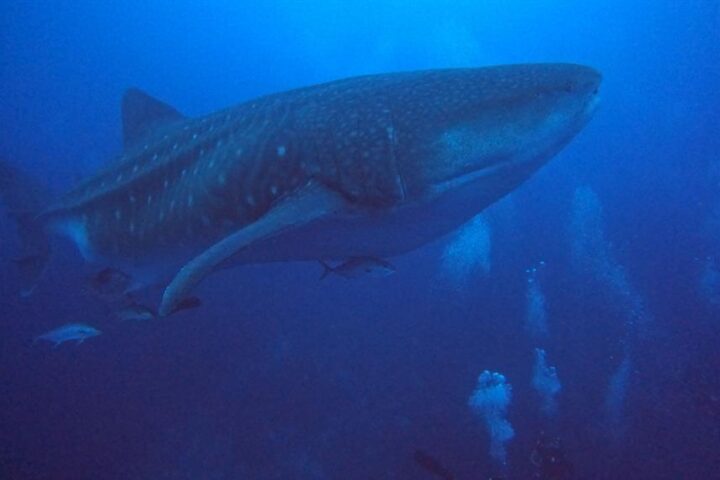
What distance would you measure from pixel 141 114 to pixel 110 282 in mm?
1954

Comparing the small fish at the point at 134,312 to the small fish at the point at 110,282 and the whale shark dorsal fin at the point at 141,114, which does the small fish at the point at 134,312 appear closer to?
the small fish at the point at 110,282

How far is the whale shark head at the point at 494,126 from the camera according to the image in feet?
9.55

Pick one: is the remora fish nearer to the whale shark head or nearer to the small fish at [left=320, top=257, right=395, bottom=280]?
the whale shark head

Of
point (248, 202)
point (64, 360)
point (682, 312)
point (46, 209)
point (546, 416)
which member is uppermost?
point (248, 202)

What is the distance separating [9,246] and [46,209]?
17433 mm

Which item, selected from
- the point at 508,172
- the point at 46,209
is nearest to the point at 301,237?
the point at 508,172

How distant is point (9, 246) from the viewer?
1950 centimetres

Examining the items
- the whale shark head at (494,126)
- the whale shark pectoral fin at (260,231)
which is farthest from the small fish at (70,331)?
the whale shark head at (494,126)

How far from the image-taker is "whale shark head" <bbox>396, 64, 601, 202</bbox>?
2910mm

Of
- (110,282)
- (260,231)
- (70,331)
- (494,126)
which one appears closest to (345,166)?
(260,231)

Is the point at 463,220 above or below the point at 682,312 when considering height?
above

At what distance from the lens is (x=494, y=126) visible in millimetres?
2924

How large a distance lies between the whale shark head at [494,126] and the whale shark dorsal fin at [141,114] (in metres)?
3.47

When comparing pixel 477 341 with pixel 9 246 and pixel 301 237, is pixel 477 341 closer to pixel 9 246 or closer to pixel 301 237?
pixel 301 237
